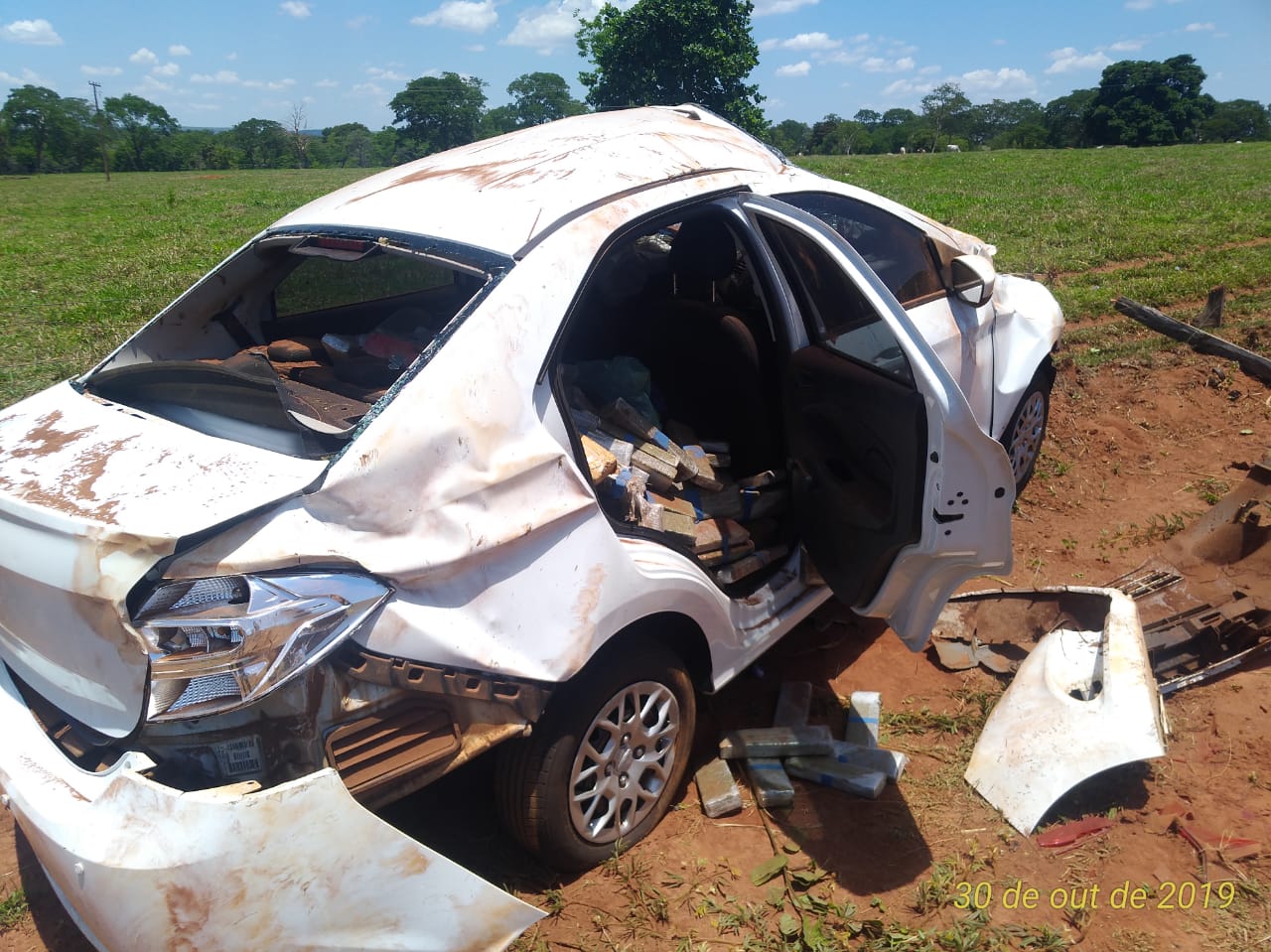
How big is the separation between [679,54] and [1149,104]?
4978 cm

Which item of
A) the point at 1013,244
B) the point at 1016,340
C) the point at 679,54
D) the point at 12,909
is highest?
the point at 679,54

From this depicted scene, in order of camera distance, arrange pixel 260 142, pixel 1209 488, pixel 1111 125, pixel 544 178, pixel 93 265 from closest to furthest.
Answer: pixel 544 178 < pixel 1209 488 < pixel 93 265 < pixel 1111 125 < pixel 260 142

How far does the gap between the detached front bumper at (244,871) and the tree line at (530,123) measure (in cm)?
3984

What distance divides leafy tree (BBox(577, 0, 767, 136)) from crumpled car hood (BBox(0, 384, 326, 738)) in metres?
36.2

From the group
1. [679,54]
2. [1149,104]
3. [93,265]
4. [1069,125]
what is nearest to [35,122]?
[679,54]

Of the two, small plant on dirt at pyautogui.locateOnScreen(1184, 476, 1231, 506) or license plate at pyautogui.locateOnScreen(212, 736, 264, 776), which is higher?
license plate at pyautogui.locateOnScreen(212, 736, 264, 776)

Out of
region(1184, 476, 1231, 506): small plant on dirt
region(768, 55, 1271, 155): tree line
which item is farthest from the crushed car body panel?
region(768, 55, 1271, 155): tree line

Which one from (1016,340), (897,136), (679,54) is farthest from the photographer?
(897,136)

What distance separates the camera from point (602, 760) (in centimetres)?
246

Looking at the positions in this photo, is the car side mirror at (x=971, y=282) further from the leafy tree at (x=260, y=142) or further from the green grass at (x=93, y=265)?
the leafy tree at (x=260, y=142)

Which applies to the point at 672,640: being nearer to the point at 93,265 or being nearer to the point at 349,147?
the point at 93,265

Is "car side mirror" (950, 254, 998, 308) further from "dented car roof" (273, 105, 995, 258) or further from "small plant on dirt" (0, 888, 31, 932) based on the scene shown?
"small plant on dirt" (0, 888, 31, 932)

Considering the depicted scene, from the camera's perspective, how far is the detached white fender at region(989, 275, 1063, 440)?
4.13 m

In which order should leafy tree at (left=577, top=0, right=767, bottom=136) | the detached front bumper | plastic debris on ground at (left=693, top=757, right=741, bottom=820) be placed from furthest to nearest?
leafy tree at (left=577, top=0, right=767, bottom=136) < plastic debris on ground at (left=693, top=757, right=741, bottom=820) < the detached front bumper
